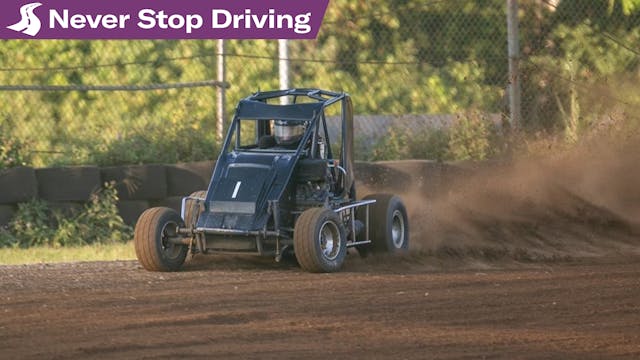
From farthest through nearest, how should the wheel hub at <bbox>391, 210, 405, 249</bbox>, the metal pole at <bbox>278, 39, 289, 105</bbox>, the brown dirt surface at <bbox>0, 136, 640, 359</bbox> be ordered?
the metal pole at <bbox>278, 39, 289, 105</bbox>, the wheel hub at <bbox>391, 210, 405, 249</bbox>, the brown dirt surface at <bbox>0, 136, 640, 359</bbox>

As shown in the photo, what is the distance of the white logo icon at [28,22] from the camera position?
50.6ft

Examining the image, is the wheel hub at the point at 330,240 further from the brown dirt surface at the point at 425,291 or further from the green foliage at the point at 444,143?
the green foliage at the point at 444,143

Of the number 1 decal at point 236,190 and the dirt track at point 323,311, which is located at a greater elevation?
the number 1 decal at point 236,190

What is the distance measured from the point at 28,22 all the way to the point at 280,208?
6134 millimetres

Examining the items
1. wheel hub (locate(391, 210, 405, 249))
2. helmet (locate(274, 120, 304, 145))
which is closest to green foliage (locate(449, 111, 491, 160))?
wheel hub (locate(391, 210, 405, 249))

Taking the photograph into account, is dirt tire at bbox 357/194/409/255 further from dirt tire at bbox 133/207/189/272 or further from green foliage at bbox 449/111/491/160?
green foliage at bbox 449/111/491/160

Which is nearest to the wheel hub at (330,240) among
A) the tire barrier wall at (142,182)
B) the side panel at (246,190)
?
the side panel at (246,190)

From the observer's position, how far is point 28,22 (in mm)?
15570

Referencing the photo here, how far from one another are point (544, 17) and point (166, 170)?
6.16 m

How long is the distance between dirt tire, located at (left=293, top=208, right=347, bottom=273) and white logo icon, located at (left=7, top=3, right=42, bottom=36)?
6.30 metres

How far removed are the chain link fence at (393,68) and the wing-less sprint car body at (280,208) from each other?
13.4ft

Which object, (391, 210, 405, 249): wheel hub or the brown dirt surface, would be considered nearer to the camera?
the brown dirt surface

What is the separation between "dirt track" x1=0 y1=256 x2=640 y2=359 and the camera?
6977 millimetres

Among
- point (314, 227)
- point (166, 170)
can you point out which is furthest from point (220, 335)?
point (166, 170)
